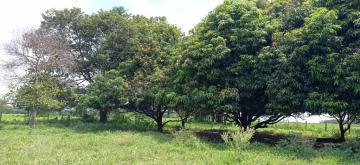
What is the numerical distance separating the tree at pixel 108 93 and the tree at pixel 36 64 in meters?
2.90

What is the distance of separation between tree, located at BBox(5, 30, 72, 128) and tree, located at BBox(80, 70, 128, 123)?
290 cm

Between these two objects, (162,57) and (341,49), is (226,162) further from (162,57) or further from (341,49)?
(162,57)

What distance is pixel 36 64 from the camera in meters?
28.8

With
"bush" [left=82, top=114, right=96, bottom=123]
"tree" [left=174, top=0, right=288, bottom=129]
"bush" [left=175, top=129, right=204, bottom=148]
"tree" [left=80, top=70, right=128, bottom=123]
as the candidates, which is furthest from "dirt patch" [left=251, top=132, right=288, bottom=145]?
"bush" [left=82, top=114, right=96, bottom=123]

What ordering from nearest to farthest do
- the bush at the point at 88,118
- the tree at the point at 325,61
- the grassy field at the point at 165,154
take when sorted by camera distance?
the grassy field at the point at 165,154 < the tree at the point at 325,61 < the bush at the point at 88,118

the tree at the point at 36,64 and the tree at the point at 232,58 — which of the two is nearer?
the tree at the point at 232,58

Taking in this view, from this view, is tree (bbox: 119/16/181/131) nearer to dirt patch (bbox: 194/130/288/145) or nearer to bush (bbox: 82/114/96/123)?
dirt patch (bbox: 194/130/288/145)

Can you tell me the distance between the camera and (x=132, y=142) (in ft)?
58.1

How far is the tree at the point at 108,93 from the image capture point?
27.2 meters

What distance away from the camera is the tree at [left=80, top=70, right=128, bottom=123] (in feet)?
89.1

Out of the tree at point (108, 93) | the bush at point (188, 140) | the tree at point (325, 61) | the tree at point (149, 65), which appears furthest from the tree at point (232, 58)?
the tree at point (108, 93)

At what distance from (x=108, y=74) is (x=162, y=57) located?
4.33 metres

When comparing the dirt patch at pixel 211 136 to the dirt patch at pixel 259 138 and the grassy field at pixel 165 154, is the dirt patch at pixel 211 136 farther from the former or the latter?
the grassy field at pixel 165 154

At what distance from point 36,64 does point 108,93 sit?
20.5ft
